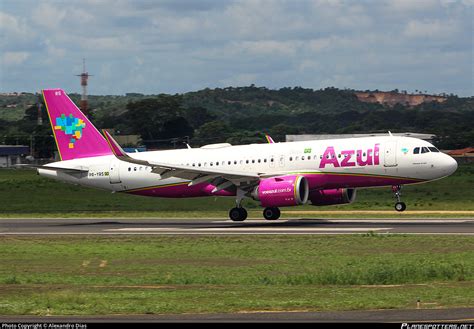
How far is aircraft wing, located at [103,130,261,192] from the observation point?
46031 millimetres

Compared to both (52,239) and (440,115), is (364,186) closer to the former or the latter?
(52,239)

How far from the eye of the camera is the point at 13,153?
12450cm

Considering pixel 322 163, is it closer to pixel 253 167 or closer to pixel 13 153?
pixel 253 167

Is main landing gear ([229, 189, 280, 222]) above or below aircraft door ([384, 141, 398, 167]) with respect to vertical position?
below

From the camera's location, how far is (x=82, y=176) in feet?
170

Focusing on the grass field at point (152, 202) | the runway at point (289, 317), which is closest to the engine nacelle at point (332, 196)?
the grass field at point (152, 202)

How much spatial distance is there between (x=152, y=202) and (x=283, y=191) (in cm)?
1706

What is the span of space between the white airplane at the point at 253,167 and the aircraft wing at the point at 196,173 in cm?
5

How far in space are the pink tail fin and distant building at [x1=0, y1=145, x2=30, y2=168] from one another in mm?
72168

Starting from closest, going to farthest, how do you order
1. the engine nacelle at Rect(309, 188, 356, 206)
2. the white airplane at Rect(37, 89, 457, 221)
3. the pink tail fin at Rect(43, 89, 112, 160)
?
the white airplane at Rect(37, 89, 457, 221) < the engine nacelle at Rect(309, 188, 356, 206) < the pink tail fin at Rect(43, 89, 112, 160)

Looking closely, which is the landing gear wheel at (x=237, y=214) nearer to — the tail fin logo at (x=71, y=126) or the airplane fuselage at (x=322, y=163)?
the airplane fuselage at (x=322, y=163)

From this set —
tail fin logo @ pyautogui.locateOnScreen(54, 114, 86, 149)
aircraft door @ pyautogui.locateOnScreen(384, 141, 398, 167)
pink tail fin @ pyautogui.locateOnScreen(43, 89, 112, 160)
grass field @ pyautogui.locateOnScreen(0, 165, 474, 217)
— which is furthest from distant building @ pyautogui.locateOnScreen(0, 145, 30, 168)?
aircraft door @ pyautogui.locateOnScreen(384, 141, 398, 167)

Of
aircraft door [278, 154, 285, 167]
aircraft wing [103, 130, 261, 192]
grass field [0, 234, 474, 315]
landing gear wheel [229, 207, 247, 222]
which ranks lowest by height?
grass field [0, 234, 474, 315]

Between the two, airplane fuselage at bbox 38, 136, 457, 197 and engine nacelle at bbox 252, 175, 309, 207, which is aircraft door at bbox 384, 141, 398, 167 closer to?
airplane fuselage at bbox 38, 136, 457, 197
